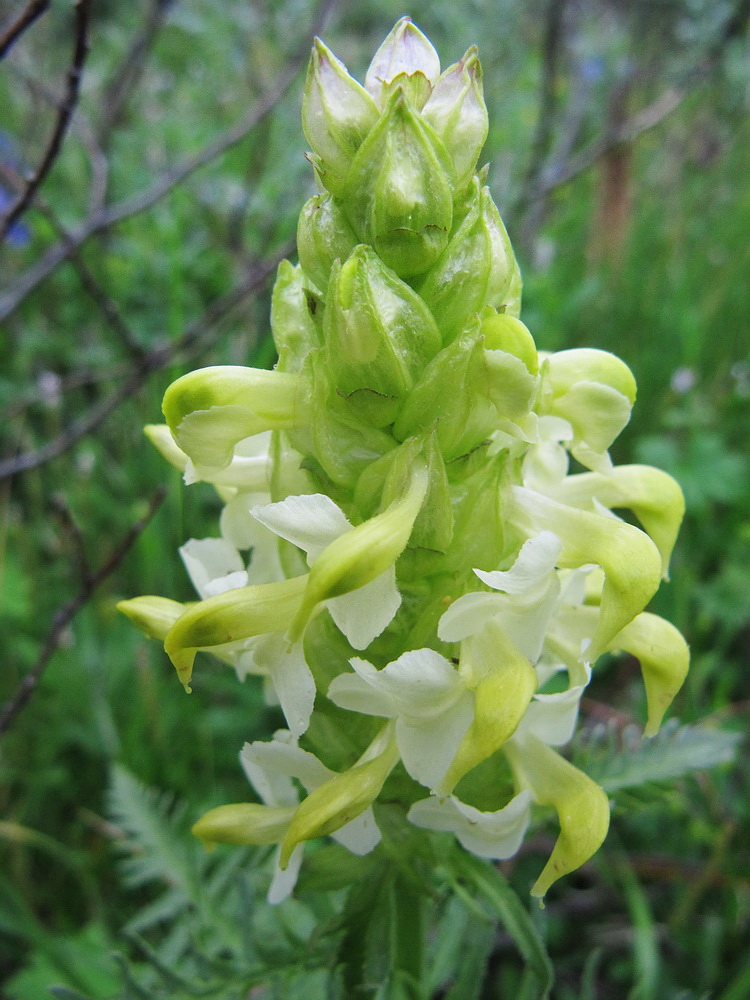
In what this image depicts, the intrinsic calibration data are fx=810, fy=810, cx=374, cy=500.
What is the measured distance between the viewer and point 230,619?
0.95 metres

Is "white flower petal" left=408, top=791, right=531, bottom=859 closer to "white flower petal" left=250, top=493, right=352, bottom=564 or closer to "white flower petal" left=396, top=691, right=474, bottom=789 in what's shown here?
"white flower petal" left=396, top=691, right=474, bottom=789

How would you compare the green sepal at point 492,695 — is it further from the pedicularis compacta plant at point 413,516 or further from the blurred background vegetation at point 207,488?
the blurred background vegetation at point 207,488

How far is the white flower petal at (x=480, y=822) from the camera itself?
0.99 meters

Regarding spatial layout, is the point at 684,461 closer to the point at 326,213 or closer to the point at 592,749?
the point at 592,749

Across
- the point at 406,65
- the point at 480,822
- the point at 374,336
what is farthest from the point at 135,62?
the point at 480,822

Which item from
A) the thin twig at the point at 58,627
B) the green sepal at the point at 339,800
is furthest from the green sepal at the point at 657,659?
the thin twig at the point at 58,627

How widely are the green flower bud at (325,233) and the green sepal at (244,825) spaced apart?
75cm

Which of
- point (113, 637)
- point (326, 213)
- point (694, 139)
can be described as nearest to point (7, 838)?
point (113, 637)

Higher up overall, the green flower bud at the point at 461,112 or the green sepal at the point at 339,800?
the green flower bud at the point at 461,112

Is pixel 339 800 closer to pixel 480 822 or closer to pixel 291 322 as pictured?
pixel 480 822

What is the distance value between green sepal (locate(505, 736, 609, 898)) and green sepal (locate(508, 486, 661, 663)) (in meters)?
0.17

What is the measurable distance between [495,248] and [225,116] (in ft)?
16.2

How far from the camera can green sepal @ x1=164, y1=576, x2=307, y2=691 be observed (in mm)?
938

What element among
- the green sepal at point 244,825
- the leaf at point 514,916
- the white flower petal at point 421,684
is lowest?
the leaf at point 514,916
